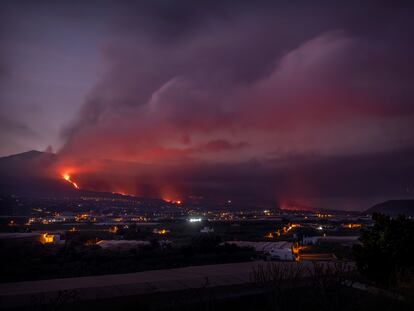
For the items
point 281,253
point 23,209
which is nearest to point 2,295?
point 281,253

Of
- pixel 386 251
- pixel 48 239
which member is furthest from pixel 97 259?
pixel 386 251

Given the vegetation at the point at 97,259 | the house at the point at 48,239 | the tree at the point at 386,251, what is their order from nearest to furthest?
the tree at the point at 386,251, the vegetation at the point at 97,259, the house at the point at 48,239

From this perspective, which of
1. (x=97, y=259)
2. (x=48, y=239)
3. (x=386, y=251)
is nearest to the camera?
(x=386, y=251)

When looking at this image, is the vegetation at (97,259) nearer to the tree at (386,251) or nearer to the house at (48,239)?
the house at (48,239)

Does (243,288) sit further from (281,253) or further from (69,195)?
(69,195)

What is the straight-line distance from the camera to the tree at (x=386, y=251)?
54.2 ft

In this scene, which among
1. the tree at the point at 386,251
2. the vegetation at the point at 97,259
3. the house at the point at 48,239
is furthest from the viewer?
the house at the point at 48,239

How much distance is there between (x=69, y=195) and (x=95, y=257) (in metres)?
181

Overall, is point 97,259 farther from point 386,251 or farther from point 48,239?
point 386,251

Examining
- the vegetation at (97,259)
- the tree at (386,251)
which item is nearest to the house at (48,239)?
the vegetation at (97,259)

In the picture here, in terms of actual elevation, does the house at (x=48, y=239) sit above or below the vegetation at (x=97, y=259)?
above

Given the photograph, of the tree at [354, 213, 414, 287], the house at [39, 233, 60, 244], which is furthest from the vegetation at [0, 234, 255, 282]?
the tree at [354, 213, 414, 287]

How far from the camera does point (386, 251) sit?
54.5 feet

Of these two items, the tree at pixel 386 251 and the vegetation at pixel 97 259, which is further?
the vegetation at pixel 97 259
